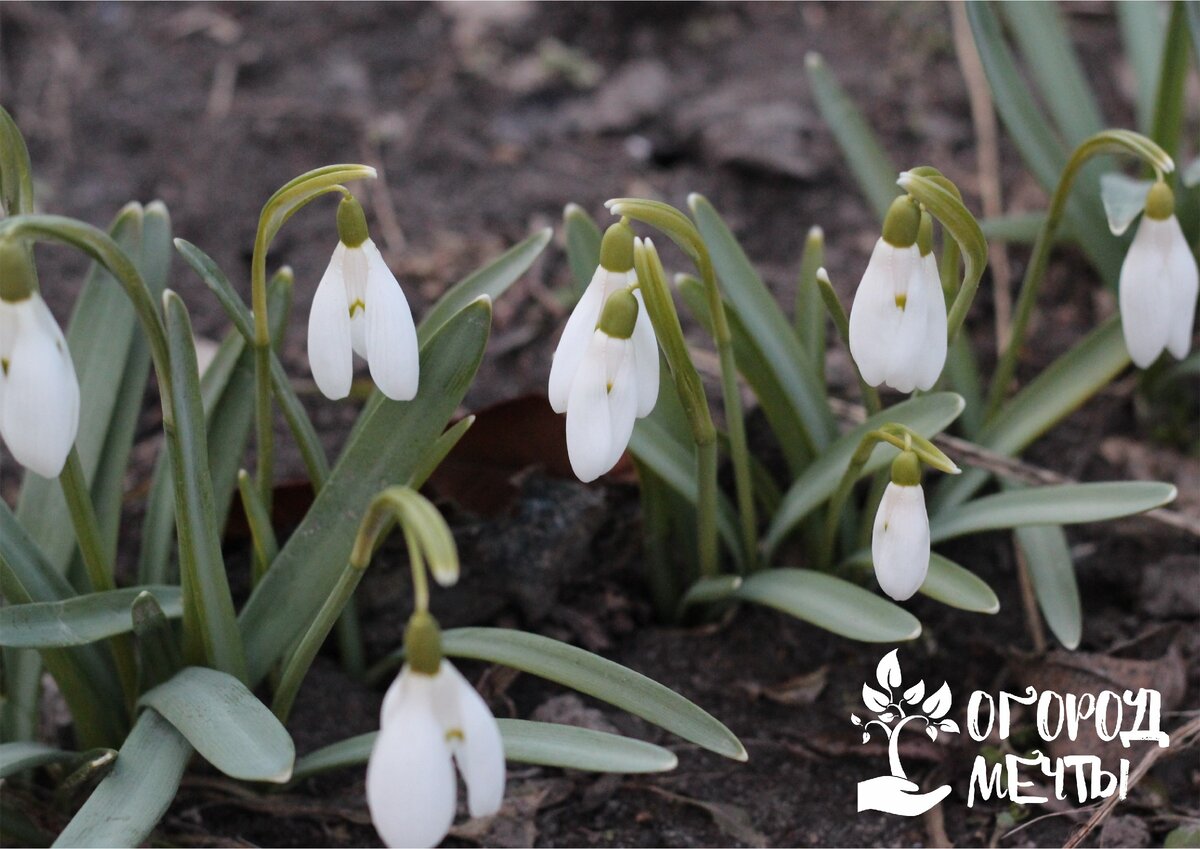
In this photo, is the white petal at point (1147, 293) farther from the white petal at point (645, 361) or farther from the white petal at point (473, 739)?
the white petal at point (473, 739)


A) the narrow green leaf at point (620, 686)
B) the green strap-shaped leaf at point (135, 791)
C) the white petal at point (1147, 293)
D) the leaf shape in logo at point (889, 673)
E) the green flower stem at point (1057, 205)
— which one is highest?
the green flower stem at point (1057, 205)

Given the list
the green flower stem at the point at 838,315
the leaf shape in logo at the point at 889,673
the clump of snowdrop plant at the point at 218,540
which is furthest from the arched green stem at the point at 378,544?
the leaf shape in logo at the point at 889,673

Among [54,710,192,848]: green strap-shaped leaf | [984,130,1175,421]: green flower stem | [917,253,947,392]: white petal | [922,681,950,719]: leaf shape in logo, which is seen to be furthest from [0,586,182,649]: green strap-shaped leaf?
[984,130,1175,421]: green flower stem

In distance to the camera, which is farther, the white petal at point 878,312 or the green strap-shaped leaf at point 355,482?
the green strap-shaped leaf at point 355,482

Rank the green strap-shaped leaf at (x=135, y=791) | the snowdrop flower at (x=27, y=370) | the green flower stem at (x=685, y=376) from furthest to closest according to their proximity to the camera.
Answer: the green flower stem at (x=685, y=376), the green strap-shaped leaf at (x=135, y=791), the snowdrop flower at (x=27, y=370)

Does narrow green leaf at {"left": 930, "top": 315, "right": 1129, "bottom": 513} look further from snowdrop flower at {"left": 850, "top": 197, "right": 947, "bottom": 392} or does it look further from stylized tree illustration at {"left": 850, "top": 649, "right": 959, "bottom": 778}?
snowdrop flower at {"left": 850, "top": 197, "right": 947, "bottom": 392}

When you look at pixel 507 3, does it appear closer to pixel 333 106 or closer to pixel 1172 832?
pixel 333 106

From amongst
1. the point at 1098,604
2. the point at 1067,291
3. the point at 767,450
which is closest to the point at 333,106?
the point at 767,450

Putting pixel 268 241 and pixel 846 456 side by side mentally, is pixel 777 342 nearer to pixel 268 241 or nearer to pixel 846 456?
pixel 846 456
